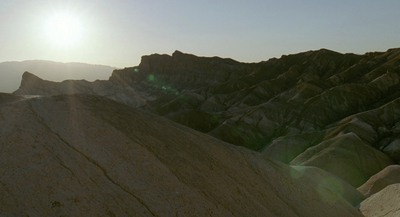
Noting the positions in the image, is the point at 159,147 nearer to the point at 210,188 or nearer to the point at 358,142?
the point at 210,188

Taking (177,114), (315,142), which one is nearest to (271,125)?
(315,142)

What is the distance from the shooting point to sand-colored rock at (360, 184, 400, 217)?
12643 mm

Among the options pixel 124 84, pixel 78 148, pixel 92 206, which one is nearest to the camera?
pixel 92 206

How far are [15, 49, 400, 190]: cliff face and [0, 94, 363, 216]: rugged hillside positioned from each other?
23028 millimetres

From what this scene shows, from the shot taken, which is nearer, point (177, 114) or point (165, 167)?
point (165, 167)

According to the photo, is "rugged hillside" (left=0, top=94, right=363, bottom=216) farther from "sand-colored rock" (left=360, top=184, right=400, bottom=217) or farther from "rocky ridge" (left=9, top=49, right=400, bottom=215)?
"sand-colored rock" (left=360, top=184, right=400, bottom=217)

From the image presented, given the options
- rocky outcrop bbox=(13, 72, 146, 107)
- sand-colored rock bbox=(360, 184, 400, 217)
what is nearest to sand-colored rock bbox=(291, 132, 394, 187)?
sand-colored rock bbox=(360, 184, 400, 217)

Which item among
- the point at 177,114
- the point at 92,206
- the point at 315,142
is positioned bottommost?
the point at 315,142

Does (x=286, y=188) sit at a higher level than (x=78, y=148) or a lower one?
lower

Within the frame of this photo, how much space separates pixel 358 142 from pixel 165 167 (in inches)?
1262

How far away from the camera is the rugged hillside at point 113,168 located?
5.62 metres

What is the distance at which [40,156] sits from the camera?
6.21m

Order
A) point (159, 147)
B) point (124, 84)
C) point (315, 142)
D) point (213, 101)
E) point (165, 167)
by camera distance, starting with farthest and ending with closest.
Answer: point (124, 84) < point (213, 101) < point (315, 142) < point (159, 147) < point (165, 167)

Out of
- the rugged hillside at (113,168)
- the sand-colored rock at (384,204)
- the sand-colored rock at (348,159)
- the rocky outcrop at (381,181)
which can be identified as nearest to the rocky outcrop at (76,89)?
the sand-colored rock at (348,159)
